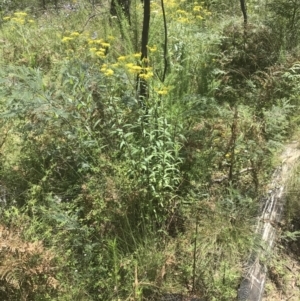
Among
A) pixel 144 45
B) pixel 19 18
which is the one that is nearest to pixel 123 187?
pixel 144 45

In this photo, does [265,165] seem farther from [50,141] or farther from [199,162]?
[50,141]

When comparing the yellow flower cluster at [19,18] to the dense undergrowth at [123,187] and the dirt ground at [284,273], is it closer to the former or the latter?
the dense undergrowth at [123,187]

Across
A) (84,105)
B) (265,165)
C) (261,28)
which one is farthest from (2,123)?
(261,28)

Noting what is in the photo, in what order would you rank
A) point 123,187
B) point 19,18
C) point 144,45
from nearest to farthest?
point 123,187 < point 144,45 < point 19,18

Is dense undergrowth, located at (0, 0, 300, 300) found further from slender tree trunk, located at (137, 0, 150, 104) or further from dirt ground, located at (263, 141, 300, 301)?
dirt ground, located at (263, 141, 300, 301)

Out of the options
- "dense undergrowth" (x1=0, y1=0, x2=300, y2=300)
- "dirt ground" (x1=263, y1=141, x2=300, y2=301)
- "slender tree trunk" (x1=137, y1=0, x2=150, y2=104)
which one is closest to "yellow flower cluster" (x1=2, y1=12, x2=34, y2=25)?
"dense undergrowth" (x1=0, y1=0, x2=300, y2=300)

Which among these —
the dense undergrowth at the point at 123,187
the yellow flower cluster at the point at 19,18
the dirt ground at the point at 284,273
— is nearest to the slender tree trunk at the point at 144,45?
the dense undergrowth at the point at 123,187

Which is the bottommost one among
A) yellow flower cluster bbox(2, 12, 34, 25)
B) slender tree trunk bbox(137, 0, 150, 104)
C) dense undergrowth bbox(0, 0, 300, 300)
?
dense undergrowth bbox(0, 0, 300, 300)

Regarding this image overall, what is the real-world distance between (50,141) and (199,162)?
1.36 metres

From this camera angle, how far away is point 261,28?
5.00m

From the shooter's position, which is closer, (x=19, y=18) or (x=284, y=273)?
(x=284, y=273)

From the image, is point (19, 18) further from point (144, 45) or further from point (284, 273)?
point (284, 273)

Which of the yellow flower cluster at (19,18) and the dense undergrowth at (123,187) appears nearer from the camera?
A: the dense undergrowth at (123,187)

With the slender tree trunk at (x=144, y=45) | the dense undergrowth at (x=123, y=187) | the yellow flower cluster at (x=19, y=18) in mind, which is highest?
the yellow flower cluster at (x=19, y=18)
